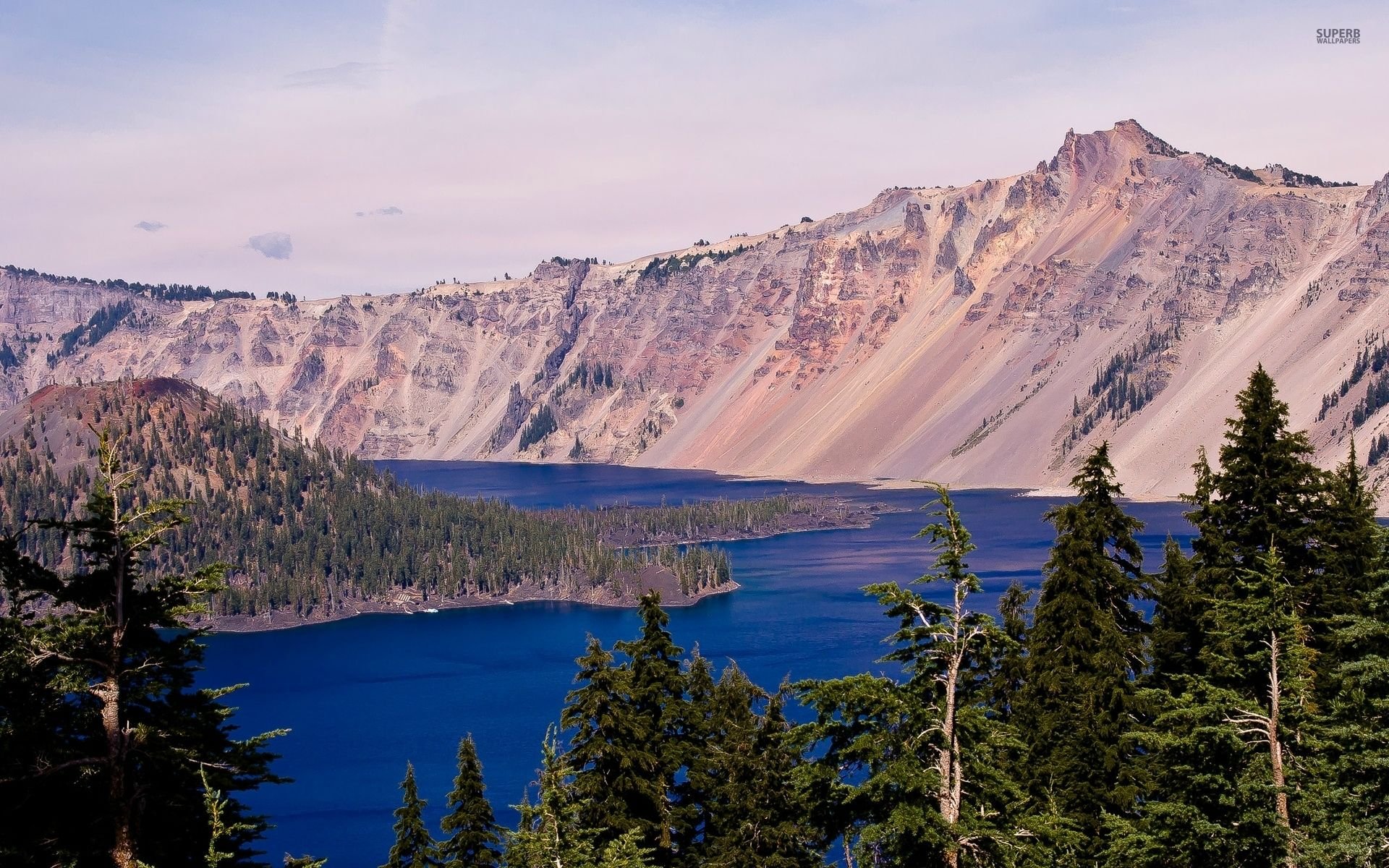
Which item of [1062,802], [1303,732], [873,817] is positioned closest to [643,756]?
[1062,802]

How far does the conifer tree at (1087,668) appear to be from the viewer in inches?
1223

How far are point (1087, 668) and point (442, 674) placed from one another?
12234 centimetres

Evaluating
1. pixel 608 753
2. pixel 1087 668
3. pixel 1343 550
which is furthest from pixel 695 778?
pixel 1343 550

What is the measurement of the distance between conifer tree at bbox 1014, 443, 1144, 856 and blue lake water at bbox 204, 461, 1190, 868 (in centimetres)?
4558

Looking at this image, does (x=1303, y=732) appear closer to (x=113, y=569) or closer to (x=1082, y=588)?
(x=1082, y=588)

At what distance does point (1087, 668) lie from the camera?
109 feet

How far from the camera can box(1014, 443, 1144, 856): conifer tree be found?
31062mm

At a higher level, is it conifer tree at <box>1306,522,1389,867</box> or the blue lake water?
conifer tree at <box>1306,522,1389,867</box>

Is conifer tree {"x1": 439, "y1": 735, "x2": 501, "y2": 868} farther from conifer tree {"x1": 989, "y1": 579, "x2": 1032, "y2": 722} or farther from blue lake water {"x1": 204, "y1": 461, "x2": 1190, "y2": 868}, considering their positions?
blue lake water {"x1": 204, "y1": 461, "x2": 1190, "y2": 868}

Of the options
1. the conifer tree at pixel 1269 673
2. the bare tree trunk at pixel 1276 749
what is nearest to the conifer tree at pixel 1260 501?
the conifer tree at pixel 1269 673

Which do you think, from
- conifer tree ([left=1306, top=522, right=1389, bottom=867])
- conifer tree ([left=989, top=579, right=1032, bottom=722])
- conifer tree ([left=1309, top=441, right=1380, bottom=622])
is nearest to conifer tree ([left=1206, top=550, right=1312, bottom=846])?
conifer tree ([left=1306, top=522, right=1389, bottom=867])

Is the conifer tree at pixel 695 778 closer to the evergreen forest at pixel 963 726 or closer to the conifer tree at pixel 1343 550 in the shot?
the evergreen forest at pixel 963 726

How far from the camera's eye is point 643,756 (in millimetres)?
33000

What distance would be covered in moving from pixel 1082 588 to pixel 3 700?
2495cm
